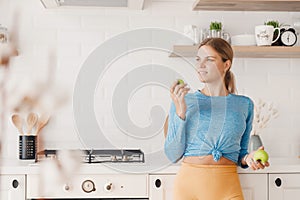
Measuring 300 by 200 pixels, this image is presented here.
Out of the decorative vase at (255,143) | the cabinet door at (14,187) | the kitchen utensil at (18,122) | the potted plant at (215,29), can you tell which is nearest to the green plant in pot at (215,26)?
the potted plant at (215,29)

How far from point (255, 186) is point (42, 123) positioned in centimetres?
117

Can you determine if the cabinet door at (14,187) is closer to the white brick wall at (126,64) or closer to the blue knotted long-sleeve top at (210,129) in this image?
the white brick wall at (126,64)

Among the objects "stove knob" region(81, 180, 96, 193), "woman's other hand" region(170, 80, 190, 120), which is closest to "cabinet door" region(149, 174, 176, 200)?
"stove knob" region(81, 180, 96, 193)

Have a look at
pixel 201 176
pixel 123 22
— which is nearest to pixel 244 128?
pixel 201 176

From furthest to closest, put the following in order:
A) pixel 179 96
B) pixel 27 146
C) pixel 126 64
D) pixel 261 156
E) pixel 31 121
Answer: pixel 126 64, pixel 31 121, pixel 27 146, pixel 179 96, pixel 261 156

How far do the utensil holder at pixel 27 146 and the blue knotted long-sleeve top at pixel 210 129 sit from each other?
2.42ft

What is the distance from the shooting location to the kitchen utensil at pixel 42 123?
2.54 metres

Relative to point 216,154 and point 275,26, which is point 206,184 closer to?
point 216,154

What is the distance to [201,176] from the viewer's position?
198 cm

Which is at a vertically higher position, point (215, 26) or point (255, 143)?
point (215, 26)

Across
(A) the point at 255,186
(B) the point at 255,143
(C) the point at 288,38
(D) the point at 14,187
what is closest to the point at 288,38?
(C) the point at 288,38

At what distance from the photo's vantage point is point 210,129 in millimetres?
1984

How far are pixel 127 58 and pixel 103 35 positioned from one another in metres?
0.19

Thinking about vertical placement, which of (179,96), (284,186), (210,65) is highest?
(210,65)
